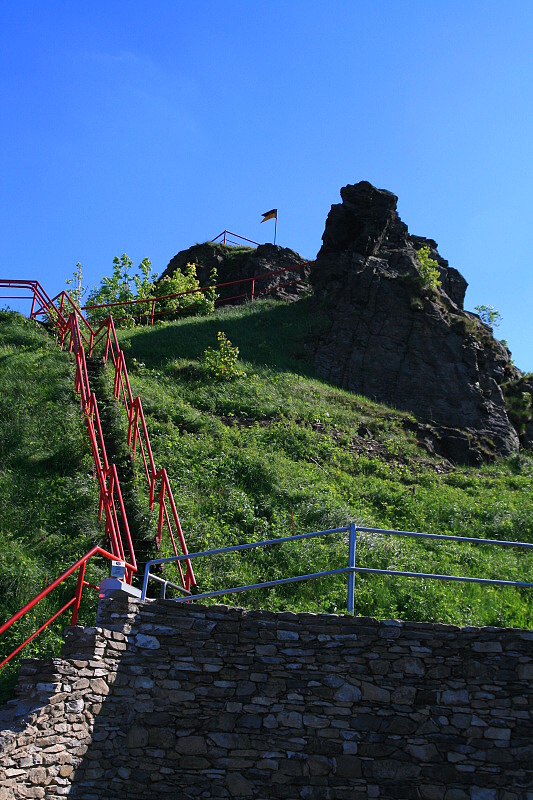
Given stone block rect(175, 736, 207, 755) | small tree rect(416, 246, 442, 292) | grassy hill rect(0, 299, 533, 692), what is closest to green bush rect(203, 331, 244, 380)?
grassy hill rect(0, 299, 533, 692)

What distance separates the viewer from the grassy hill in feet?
38.6

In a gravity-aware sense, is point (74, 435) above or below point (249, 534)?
above

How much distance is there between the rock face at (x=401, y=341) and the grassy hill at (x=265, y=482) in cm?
96

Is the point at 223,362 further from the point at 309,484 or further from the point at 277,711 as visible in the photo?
the point at 277,711

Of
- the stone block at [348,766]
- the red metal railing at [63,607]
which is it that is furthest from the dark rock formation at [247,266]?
the stone block at [348,766]

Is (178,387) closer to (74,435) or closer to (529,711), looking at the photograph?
(74,435)

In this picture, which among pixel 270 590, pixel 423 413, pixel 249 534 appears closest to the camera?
pixel 270 590

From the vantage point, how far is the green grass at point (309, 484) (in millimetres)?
11891

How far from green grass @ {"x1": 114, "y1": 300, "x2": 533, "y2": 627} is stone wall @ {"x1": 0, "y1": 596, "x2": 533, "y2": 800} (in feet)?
8.17

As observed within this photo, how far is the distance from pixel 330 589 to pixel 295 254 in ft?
83.6

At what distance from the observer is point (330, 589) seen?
11.8 m

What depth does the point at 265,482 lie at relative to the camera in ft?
52.1

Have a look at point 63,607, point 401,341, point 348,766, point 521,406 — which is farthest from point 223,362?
point 348,766

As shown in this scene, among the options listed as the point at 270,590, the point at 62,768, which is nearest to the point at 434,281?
the point at 270,590
